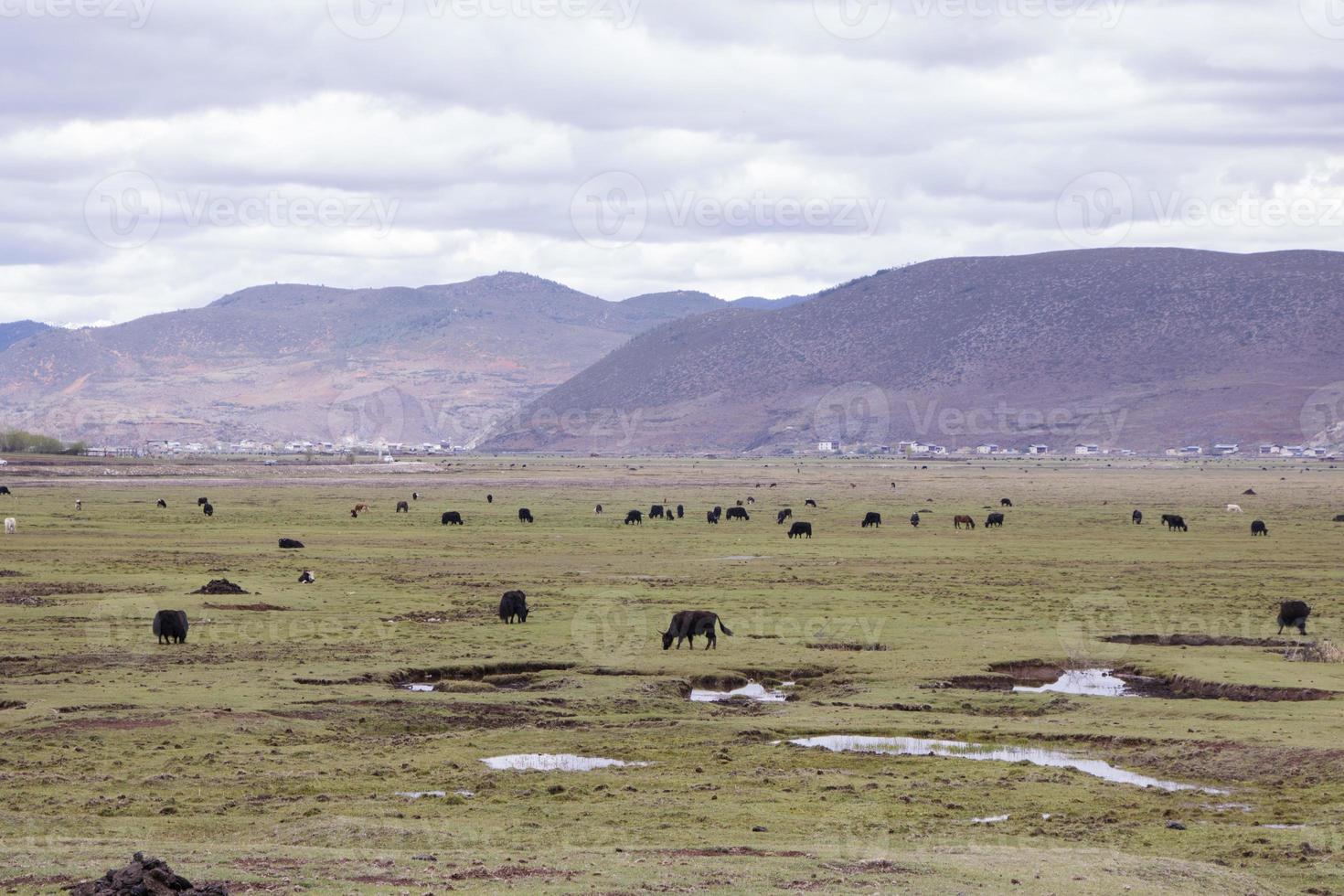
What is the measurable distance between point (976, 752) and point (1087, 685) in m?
5.99

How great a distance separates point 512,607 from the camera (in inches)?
1148

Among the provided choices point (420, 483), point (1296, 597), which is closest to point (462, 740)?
point (1296, 597)

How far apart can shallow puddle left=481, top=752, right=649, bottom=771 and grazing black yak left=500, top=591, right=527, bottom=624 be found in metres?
11.3

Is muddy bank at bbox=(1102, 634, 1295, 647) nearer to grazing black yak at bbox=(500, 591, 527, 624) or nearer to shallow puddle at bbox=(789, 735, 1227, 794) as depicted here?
shallow puddle at bbox=(789, 735, 1227, 794)

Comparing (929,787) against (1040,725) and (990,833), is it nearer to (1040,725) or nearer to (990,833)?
(990,833)

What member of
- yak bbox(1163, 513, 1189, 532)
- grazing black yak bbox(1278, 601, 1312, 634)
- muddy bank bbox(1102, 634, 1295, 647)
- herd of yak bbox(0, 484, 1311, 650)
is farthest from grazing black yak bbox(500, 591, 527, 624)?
yak bbox(1163, 513, 1189, 532)

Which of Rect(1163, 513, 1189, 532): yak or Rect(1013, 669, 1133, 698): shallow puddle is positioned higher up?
Rect(1163, 513, 1189, 532): yak

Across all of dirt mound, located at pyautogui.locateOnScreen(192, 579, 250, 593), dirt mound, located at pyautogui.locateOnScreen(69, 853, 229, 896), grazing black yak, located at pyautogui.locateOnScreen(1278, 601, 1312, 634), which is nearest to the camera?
dirt mound, located at pyautogui.locateOnScreen(69, 853, 229, 896)

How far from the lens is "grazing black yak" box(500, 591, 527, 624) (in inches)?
1149

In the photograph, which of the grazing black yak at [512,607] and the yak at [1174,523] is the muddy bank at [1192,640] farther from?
the yak at [1174,523]

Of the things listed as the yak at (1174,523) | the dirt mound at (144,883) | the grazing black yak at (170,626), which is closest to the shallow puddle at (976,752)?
the dirt mound at (144,883)

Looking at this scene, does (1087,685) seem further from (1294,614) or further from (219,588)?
(219,588)

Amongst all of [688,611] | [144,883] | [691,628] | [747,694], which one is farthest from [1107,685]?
[144,883]

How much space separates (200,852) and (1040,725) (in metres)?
11.3
